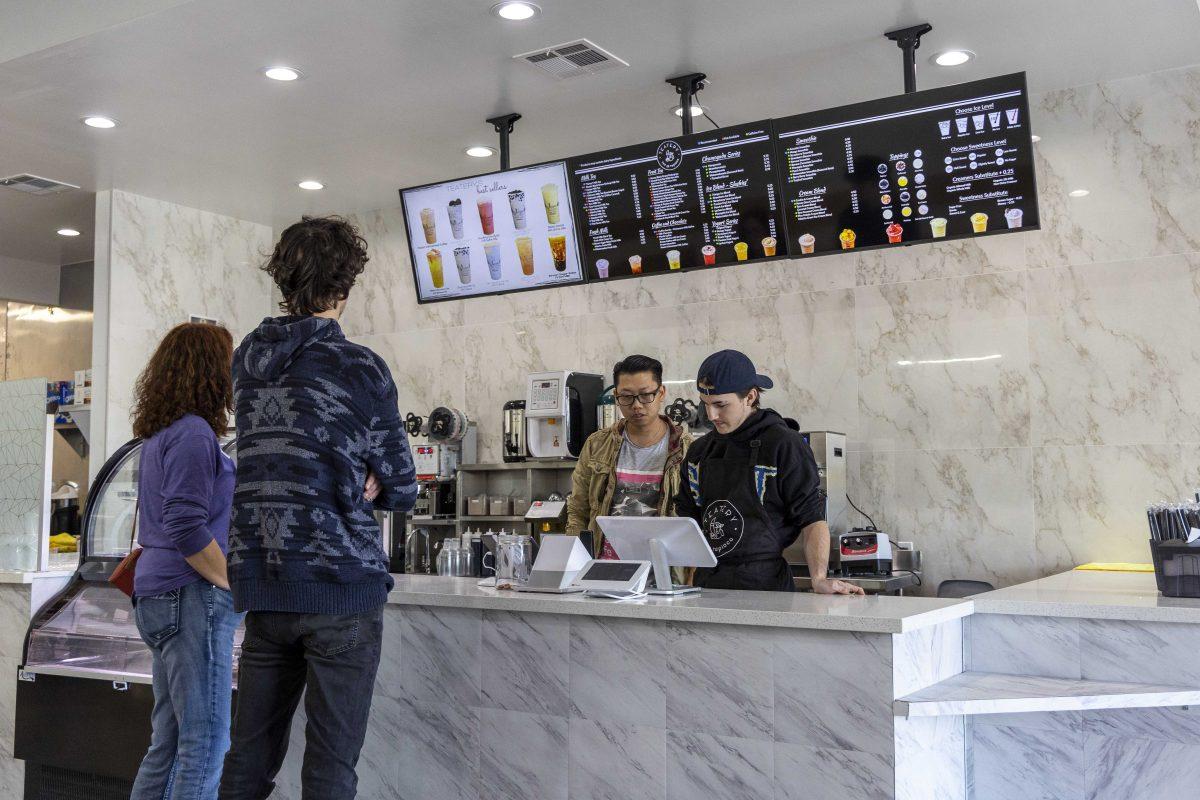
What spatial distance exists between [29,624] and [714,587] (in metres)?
2.37

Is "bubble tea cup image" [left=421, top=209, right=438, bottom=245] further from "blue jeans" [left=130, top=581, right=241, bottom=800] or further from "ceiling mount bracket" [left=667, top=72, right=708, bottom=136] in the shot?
"blue jeans" [left=130, top=581, right=241, bottom=800]

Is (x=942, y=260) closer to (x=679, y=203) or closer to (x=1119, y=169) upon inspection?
(x=1119, y=169)

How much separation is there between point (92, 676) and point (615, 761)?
5.99 ft

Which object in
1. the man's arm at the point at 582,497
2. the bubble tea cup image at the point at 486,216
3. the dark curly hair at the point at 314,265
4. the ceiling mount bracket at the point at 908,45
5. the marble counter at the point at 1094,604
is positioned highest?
the ceiling mount bracket at the point at 908,45

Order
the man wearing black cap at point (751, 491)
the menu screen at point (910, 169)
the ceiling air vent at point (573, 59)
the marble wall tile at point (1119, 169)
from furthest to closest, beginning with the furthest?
the marble wall tile at point (1119, 169) → the ceiling air vent at point (573, 59) → the menu screen at point (910, 169) → the man wearing black cap at point (751, 491)

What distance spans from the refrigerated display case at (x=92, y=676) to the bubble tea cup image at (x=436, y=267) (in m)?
1.68

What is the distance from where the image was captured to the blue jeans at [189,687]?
2.77 meters

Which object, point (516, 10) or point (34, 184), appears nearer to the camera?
point (516, 10)

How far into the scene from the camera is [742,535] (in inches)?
133

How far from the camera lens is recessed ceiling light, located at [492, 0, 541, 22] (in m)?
3.92

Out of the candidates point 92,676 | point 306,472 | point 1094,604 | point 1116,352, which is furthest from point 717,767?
point 1116,352

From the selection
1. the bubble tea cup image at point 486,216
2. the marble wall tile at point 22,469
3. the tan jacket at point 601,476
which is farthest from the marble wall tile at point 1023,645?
the marble wall tile at point 22,469

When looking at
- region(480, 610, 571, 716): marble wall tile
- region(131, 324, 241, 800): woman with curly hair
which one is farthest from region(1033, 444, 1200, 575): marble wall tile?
region(131, 324, 241, 800): woman with curly hair

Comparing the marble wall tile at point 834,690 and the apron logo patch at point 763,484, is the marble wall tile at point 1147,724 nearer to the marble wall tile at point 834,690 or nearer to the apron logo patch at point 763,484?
the marble wall tile at point 834,690
